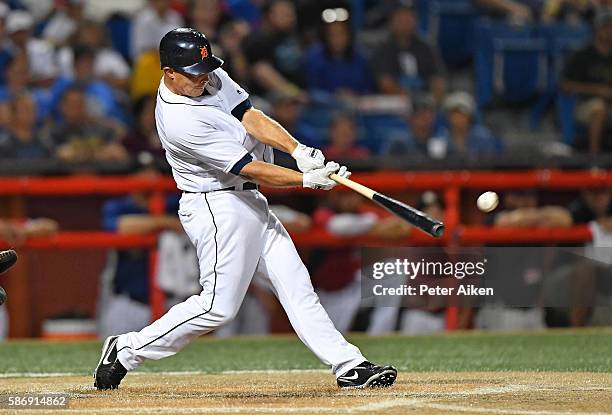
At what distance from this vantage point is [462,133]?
10281 millimetres

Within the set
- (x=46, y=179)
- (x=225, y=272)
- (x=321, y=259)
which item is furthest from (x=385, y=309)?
(x=225, y=272)

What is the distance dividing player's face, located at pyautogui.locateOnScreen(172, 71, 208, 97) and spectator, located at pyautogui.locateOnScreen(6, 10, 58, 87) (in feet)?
19.2

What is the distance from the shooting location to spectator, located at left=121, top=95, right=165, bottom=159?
9.54 metres

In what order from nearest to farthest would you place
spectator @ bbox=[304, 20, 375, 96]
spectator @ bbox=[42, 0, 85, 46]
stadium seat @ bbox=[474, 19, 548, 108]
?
spectator @ bbox=[304, 20, 375, 96] → spectator @ bbox=[42, 0, 85, 46] → stadium seat @ bbox=[474, 19, 548, 108]

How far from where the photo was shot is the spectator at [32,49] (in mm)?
10805

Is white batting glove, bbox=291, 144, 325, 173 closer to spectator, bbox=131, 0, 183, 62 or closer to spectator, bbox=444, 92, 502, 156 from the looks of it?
spectator, bbox=444, 92, 502, 156

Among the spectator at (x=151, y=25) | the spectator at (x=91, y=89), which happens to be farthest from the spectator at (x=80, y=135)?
the spectator at (x=151, y=25)

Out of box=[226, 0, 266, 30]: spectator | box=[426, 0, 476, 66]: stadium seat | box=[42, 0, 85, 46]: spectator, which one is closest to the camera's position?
box=[42, 0, 85, 46]: spectator

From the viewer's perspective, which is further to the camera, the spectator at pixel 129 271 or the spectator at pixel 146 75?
the spectator at pixel 146 75

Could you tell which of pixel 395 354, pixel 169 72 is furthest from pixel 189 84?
pixel 395 354

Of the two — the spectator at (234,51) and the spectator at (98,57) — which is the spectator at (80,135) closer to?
the spectator at (98,57)

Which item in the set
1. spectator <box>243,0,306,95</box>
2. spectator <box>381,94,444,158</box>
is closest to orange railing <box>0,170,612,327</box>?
spectator <box>381,94,444,158</box>

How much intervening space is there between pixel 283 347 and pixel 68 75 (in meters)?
4.07

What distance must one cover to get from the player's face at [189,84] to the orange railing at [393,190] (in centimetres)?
366
